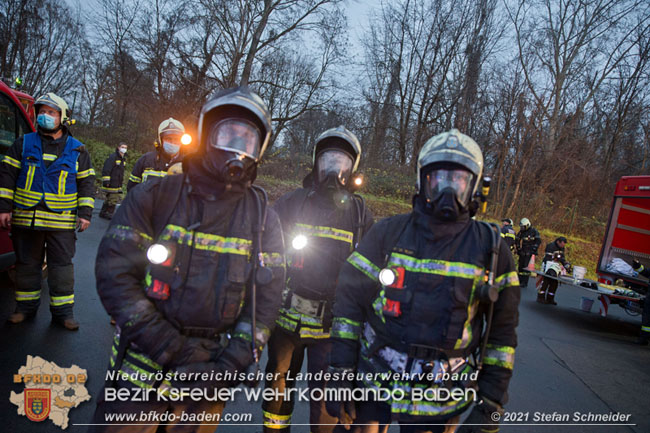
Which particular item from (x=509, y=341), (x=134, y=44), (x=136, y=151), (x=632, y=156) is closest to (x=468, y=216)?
(x=509, y=341)

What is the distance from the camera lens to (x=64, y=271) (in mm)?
4074

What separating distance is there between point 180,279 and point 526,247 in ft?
42.9

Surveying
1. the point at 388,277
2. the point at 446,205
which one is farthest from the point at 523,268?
the point at 388,277

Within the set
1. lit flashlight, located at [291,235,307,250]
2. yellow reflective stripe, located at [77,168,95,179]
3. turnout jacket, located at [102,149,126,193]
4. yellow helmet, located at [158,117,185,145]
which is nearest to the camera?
lit flashlight, located at [291,235,307,250]

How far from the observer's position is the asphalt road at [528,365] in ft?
10.9

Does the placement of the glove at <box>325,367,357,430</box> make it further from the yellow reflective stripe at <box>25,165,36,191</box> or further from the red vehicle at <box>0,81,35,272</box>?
the red vehicle at <box>0,81,35,272</box>

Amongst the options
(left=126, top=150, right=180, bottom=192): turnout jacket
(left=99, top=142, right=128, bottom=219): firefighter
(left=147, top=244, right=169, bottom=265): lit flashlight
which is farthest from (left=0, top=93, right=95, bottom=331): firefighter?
(left=99, top=142, right=128, bottom=219): firefighter

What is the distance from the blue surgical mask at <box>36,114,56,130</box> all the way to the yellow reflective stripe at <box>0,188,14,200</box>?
716 millimetres

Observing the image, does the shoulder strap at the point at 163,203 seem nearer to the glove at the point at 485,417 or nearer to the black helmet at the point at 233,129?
the black helmet at the point at 233,129

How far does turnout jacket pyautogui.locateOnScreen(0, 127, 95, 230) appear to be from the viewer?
3.73 metres

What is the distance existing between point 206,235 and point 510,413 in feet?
12.9

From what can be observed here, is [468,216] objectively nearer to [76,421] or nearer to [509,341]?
[509,341]

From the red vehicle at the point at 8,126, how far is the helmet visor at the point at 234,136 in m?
3.89

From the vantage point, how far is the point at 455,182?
Answer: 2102mm
